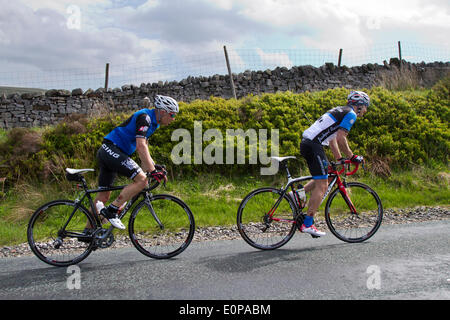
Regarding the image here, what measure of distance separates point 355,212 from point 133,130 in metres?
3.57

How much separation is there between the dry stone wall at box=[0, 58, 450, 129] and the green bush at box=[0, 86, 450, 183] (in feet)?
13.9

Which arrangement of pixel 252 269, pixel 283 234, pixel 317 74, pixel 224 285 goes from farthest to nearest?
1. pixel 317 74
2. pixel 283 234
3. pixel 252 269
4. pixel 224 285

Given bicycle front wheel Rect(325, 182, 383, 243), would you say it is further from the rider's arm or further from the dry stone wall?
the dry stone wall

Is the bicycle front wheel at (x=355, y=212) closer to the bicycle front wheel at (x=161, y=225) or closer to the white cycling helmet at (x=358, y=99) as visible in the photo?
the white cycling helmet at (x=358, y=99)

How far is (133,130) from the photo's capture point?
17.0ft

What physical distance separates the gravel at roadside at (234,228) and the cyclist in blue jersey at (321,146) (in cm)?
154

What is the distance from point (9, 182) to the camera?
932 cm

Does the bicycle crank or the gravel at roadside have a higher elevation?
the bicycle crank

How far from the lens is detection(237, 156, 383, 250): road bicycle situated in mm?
5523

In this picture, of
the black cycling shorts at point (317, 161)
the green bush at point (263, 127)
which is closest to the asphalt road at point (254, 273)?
the black cycling shorts at point (317, 161)

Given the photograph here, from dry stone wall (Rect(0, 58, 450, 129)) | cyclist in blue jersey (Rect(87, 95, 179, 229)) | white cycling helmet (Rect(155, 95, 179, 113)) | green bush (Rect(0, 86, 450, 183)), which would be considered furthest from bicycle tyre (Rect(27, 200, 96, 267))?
dry stone wall (Rect(0, 58, 450, 129))

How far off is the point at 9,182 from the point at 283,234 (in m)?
7.08
